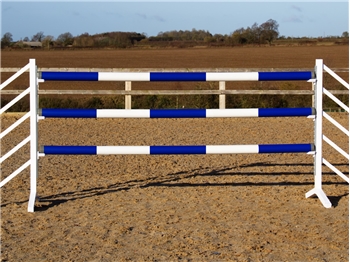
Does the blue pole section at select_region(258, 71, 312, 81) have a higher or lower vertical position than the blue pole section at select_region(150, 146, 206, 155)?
higher

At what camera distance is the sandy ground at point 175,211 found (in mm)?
4734

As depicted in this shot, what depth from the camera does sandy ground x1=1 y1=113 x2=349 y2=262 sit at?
4.73 meters

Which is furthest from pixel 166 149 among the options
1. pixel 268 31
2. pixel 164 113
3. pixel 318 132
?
pixel 268 31

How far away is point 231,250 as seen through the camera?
4.73m

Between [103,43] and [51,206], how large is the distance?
8068 cm

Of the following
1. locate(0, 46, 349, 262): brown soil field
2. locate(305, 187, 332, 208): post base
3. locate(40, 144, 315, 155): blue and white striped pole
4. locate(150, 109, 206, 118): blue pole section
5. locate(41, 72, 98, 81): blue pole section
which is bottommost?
locate(0, 46, 349, 262): brown soil field

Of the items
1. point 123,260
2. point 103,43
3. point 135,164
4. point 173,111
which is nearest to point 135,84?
point 135,164

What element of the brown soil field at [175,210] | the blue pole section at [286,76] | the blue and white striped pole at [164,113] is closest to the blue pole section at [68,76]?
the blue and white striped pole at [164,113]

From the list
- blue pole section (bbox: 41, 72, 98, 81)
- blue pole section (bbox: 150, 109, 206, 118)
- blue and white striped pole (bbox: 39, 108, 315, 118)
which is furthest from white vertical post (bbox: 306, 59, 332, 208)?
blue pole section (bbox: 41, 72, 98, 81)

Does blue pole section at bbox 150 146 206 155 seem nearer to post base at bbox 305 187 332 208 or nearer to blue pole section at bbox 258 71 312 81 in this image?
blue pole section at bbox 258 71 312 81

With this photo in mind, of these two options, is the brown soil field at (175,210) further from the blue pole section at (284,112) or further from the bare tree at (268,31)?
the bare tree at (268,31)

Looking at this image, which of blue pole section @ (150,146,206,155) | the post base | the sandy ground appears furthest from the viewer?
blue pole section @ (150,146,206,155)

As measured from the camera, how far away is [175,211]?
594 centimetres

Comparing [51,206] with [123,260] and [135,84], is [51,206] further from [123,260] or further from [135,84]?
[135,84]
